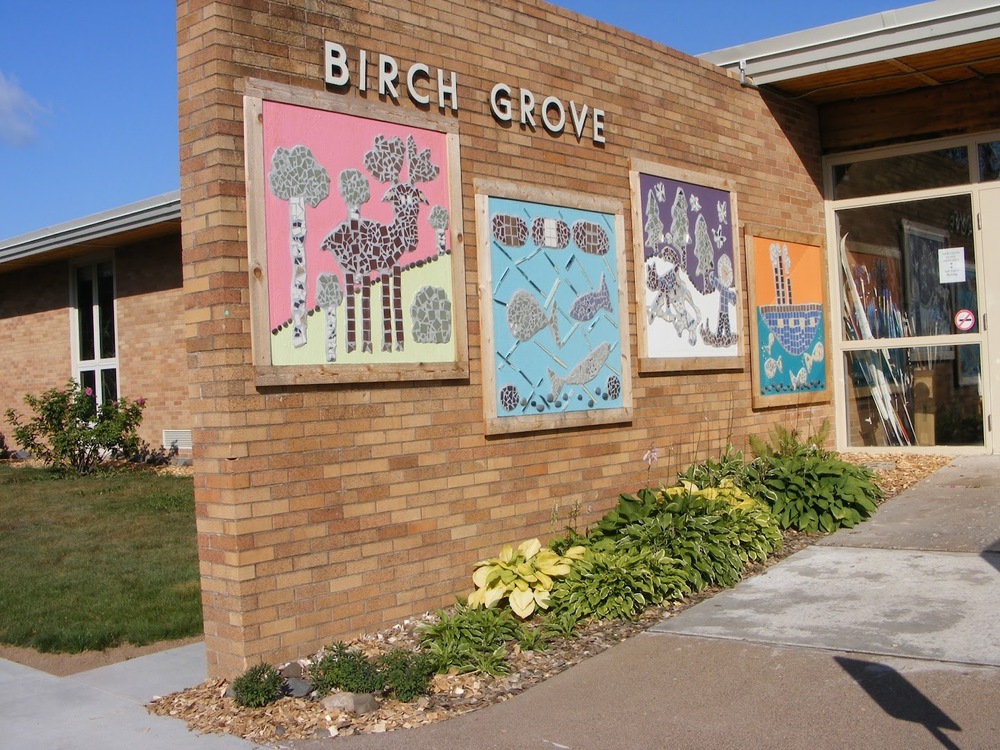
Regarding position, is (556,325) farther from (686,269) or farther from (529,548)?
(686,269)

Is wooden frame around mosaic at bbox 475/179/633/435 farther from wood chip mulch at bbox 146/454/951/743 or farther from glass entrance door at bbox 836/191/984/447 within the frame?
glass entrance door at bbox 836/191/984/447

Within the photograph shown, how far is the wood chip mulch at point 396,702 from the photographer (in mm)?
5012

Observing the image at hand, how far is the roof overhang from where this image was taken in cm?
936

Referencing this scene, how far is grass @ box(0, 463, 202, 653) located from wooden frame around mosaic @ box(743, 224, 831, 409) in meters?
5.53

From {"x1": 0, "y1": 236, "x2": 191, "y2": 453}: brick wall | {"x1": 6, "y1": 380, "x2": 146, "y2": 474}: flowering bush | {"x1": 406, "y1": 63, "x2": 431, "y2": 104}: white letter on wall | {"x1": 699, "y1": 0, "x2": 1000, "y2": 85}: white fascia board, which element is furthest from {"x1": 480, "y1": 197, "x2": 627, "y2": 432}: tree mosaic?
{"x1": 6, "y1": 380, "x2": 146, "y2": 474}: flowering bush

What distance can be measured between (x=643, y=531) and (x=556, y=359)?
4.69ft

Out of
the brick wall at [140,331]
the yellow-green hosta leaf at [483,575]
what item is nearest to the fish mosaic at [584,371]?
the yellow-green hosta leaf at [483,575]

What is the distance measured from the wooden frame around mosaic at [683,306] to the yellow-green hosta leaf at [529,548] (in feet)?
7.38

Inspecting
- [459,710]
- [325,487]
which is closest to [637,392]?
[325,487]

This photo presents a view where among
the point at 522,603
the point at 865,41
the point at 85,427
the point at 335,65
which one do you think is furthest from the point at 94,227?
the point at 522,603

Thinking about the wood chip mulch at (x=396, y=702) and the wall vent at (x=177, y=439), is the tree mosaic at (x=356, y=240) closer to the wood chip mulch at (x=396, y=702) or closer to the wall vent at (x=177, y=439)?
the wood chip mulch at (x=396, y=702)

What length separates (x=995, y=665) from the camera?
5.03m

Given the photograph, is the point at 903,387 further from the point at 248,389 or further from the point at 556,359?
the point at 248,389

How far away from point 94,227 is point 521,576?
40.4 feet
